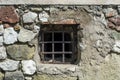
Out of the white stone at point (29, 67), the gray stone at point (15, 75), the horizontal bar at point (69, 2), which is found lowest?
the gray stone at point (15, 75)

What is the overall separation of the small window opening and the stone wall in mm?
118

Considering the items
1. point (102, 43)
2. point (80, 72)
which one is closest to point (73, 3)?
point (102, 43)

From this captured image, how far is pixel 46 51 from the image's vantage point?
3334 mm

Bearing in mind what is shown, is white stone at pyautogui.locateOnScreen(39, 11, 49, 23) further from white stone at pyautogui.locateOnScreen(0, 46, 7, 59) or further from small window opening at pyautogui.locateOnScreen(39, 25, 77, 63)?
white stone at pyautogui.locateOnScreen(0, 46, 7, 59)

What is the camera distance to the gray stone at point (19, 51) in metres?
3.18

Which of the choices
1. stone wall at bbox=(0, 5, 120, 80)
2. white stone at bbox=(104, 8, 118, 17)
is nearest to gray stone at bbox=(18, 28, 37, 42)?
stone wall at bbox=(0, 5, 120, 80)

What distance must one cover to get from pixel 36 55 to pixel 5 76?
1.29 feet

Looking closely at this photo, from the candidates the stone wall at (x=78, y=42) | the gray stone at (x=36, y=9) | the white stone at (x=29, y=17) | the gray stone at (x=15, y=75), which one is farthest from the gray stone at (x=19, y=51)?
the gray stone at (x=36, y=9)

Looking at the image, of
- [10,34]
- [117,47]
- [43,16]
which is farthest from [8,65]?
A: [117,47]

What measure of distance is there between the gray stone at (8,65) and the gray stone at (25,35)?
250mm

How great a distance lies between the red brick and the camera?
3141 millimetres

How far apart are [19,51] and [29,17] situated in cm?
37

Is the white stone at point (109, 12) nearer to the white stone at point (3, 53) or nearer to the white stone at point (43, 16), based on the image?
the white stone at point (43, 16)

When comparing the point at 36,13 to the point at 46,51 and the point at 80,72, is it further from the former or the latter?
the point at 80,72
